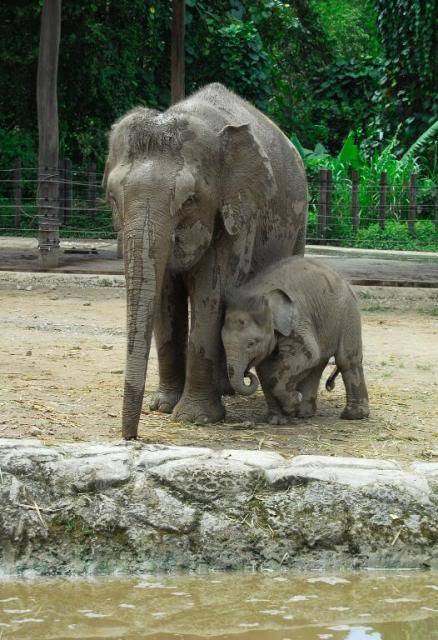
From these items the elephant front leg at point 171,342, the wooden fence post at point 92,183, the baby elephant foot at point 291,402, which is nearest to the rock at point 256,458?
the baby elephant foot at point 291,402

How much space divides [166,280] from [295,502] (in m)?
2.13

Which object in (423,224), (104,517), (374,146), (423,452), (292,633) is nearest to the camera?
(292,633)

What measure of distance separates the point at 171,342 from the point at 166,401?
0.36 m

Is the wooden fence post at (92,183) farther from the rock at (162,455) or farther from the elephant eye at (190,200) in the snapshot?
the rock at (162,455)

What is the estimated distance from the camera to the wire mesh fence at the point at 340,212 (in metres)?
18.7

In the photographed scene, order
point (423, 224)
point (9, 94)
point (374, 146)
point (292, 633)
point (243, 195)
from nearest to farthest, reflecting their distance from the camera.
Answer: point (292, 633), point (243, 195), point (423, 224), point (9, 94), point (374, 146)

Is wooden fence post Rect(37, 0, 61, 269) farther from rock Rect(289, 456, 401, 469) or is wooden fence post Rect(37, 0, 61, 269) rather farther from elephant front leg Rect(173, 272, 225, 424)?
rock Rect(289, 456, 401, 469)

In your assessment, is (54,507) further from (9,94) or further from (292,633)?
(9,94)

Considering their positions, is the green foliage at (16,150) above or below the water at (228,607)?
above

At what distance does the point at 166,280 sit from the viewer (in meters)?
6.55

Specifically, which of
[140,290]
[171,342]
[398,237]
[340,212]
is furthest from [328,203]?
[140,290]

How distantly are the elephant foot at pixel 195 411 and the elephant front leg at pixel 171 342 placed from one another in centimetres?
33

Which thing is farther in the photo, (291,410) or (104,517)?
(291,410)

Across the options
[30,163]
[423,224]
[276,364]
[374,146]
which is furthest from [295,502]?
[374,146]
